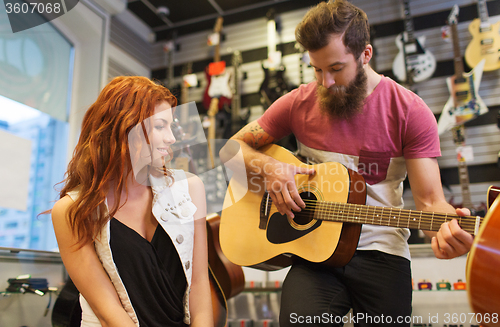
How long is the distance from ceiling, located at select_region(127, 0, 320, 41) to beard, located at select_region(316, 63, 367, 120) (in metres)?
3.21

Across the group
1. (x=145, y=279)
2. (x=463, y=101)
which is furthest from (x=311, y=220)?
(x=463, y=101)

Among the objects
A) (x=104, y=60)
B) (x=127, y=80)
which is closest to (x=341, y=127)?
(x=127, y=80)

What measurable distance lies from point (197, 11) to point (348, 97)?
387cm

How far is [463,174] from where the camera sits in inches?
132

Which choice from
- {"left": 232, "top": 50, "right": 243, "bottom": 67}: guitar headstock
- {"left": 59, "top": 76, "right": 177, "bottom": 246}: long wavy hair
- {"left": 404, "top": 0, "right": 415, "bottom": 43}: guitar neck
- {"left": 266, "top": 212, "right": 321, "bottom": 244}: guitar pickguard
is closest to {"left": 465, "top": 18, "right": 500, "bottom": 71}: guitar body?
{"left": 404, "top": 0, "right": 415, "bottom": 43}: guitar neck

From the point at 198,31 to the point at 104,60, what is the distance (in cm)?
155

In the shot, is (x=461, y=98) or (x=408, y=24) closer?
(x=461, y=98)

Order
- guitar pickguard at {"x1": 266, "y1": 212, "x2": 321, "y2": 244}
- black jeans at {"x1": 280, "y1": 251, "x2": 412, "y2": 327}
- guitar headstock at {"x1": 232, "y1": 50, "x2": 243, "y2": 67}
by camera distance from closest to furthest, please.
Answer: black jeans at {"x1": 280, "y1": 251, "x2": 412, "y2": 327}
guitar pickguard at {"x1": 266, "y1": 212, "x2": 321, "y2": 244}
guitar headstock at {"x1": 232, "y1": 50, "x2": 243, "y2": 67}

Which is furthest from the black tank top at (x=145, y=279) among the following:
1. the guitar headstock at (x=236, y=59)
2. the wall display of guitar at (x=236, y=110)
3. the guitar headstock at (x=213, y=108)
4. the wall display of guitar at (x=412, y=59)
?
the guitar headstock at (x=236, y=59)

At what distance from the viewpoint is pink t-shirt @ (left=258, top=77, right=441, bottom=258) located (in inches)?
62.4

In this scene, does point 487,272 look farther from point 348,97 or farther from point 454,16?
point 454,16

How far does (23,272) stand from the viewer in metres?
2.61

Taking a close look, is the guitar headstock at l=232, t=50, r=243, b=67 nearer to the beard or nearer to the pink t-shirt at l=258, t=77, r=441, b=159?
the pink t-shirt at l=258, t=77, r=441, b=159

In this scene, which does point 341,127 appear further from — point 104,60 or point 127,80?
point 104,60
